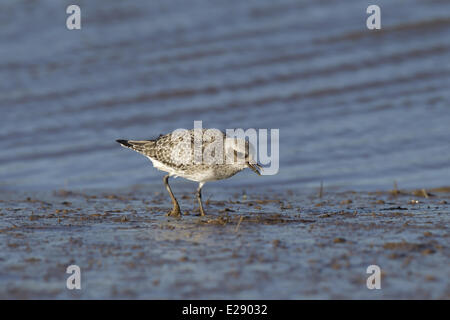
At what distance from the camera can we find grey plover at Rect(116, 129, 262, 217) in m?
8.52

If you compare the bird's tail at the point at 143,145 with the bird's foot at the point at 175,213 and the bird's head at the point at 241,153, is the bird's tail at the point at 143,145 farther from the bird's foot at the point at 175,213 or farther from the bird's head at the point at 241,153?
the bird's head at the point at 241,153

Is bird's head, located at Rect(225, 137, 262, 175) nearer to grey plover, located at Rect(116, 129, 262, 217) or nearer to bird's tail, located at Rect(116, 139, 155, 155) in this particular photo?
grey plover, located at Rect(116, 129, 262, 217)

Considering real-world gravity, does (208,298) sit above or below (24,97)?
below

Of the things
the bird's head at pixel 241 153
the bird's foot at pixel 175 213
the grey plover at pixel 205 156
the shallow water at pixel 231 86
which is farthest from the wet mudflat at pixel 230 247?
the shallow water at pixel 231 86

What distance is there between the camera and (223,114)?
46.6 ft

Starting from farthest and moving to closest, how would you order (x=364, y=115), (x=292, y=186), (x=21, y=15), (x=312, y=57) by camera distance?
(x=21, y=15) → (x=312, y=57) → (x=364, y=115) → (x=292, y=186)

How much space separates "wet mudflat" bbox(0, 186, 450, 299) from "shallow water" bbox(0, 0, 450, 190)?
2.08m

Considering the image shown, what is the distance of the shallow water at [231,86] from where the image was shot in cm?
1197

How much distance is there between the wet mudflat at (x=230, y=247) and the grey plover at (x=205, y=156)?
1.64 feet

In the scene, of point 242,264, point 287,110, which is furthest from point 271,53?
point 242,264

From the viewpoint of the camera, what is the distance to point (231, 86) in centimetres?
1555

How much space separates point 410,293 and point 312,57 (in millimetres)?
11468

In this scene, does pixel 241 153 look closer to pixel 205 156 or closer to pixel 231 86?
pixel 205 156
